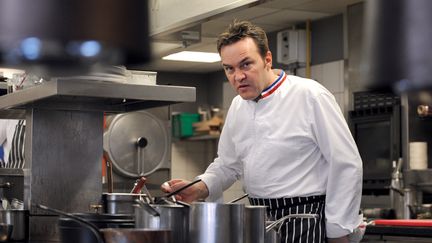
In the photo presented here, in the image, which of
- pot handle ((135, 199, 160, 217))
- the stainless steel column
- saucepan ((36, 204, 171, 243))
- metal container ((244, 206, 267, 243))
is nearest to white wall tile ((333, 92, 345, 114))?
the stainless steel column

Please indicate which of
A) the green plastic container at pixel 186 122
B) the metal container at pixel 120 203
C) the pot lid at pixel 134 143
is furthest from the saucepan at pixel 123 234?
the green plastic container at pixel 186 122

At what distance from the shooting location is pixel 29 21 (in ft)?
1.49

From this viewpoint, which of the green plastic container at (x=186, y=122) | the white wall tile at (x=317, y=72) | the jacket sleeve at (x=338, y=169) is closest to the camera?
the jacket sleeve at (x=338, y=169)

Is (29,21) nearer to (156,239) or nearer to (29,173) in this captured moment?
(156,239)

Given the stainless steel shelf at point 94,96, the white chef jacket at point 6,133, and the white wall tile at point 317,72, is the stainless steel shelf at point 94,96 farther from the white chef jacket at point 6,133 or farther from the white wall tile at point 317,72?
the white wall tile at point 317,72

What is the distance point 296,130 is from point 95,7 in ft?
8.78

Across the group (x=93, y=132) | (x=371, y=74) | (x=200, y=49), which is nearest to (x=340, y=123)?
(x=93, y=132)

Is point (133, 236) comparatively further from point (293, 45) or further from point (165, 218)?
point (293, 45)

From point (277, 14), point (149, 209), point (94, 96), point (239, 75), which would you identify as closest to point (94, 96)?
point (94, 96)

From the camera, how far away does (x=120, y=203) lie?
9.25 feet

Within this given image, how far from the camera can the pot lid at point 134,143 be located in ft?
19.0

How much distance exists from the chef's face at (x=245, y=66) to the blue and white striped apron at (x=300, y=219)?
17.9 inches

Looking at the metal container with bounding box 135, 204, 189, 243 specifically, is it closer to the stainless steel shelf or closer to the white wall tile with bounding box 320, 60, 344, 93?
the stainless steel shelf

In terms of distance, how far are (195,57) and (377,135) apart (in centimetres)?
305
